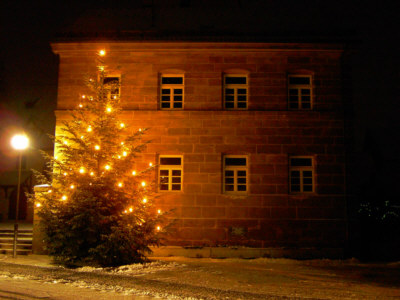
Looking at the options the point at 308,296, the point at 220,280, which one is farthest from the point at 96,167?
the point at 308,296

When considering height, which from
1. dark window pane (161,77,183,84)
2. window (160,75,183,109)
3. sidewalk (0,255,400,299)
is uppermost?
dark window pane (161,77,183,84)

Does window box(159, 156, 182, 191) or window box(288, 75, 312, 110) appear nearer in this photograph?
window box(159, 156, 182, 191)

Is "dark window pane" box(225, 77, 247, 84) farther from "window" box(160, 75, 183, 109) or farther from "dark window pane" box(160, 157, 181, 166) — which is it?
"dark window pane" box(160, 157, 181, 166)

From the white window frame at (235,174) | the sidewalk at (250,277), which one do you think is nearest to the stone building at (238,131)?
the white window frame at (235,174)

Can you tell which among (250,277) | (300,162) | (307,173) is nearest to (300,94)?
(300,162)

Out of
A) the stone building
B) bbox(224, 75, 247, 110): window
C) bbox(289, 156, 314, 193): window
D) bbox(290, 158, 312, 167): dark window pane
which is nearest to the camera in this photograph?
the stone building

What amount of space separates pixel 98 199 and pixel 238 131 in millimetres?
6442

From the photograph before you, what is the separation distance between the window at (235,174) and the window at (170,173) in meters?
1.91

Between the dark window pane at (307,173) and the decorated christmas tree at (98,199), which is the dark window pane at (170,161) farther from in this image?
the dark window pane at (307,173)

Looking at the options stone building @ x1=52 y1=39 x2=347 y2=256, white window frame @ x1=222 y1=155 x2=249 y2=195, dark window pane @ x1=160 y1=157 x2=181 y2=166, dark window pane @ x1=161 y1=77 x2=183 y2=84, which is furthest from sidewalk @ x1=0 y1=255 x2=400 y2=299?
dark window pane @ x1=161 y1=77 x2=183 y2=84

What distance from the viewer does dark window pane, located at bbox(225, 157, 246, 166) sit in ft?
54.2

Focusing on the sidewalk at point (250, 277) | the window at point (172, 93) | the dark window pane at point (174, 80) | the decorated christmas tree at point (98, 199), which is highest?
the dark window pane at point (174, 80)

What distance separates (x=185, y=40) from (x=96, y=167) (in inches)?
261

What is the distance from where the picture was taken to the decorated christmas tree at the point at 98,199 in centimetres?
1243
